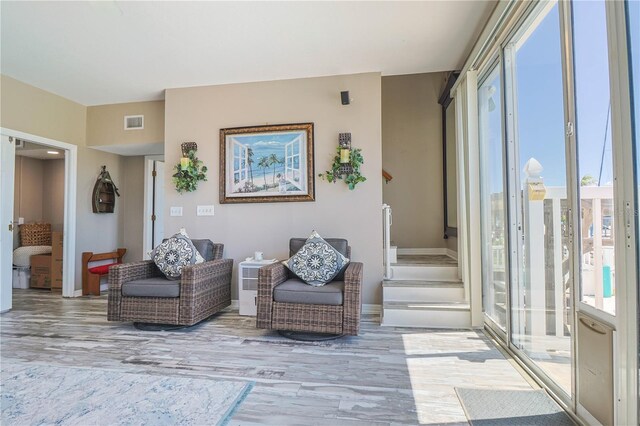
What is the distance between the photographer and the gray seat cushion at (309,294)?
9.01 feet

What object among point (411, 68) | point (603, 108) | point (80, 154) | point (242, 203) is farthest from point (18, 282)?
point (603, 108)

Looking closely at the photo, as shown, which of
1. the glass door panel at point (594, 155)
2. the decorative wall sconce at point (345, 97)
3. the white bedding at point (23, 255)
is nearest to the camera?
Result: the glass door panel at point (594, 155)

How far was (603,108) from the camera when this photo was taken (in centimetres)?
149

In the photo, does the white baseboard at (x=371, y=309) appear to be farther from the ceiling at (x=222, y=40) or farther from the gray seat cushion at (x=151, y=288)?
the ceiling at (x=222, y=40)

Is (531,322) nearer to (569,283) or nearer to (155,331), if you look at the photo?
(569,283)

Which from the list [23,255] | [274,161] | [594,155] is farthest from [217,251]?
[23,255]

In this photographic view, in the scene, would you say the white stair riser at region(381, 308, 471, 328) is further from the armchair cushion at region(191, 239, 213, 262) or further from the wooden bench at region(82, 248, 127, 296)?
the wooden bench at region(82, 248, 127, 296)

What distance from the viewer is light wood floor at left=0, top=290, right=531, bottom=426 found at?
5.89 ft

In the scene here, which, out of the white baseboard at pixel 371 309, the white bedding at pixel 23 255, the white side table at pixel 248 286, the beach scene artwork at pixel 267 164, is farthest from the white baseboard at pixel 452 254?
the white bedding at pixel 23 255

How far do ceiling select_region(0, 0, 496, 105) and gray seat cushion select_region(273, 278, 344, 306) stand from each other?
2381 millimetres

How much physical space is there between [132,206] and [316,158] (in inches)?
145

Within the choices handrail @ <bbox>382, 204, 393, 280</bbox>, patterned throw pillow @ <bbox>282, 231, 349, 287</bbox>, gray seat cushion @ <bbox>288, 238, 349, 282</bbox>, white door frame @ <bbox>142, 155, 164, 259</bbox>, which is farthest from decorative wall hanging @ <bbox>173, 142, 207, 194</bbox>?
handrail @ <bbox>382, 204, 393, 280</bbox>

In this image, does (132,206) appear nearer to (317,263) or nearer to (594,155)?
(317,263)

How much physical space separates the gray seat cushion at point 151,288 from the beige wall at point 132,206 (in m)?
2.60
